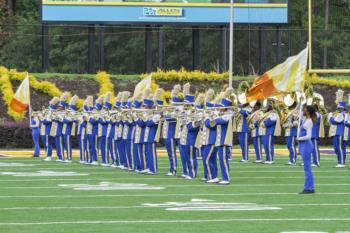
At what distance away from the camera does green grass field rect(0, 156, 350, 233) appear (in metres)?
13.6

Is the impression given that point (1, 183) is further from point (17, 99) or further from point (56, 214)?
point (17, 99)

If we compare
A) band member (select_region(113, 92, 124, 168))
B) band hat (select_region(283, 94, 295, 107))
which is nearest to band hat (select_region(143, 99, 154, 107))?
band member (select_region(113, 92, 124, 168))

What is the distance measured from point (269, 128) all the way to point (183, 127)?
6.43 meters

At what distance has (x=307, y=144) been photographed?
17.8 meters

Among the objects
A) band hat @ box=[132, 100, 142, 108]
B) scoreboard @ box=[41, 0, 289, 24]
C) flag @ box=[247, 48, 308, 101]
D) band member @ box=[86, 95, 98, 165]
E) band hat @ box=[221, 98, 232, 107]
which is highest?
scoreboard @ box=[41, 0, 289, 24]

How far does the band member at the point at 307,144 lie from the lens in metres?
17.8

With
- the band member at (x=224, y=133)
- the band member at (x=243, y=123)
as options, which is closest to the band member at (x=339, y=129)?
the band member at (x=243, y=123)

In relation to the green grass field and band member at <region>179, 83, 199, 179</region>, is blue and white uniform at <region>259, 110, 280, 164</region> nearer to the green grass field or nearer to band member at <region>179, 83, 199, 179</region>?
the green grass field

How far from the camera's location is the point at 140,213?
49.3 ft

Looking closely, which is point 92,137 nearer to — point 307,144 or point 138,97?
point 138,97

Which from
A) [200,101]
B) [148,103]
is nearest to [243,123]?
[148,103]

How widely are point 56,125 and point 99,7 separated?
1196cm

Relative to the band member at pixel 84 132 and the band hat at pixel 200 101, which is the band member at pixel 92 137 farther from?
the band hat at pixel 200 101

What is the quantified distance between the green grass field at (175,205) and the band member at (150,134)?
0.56m
